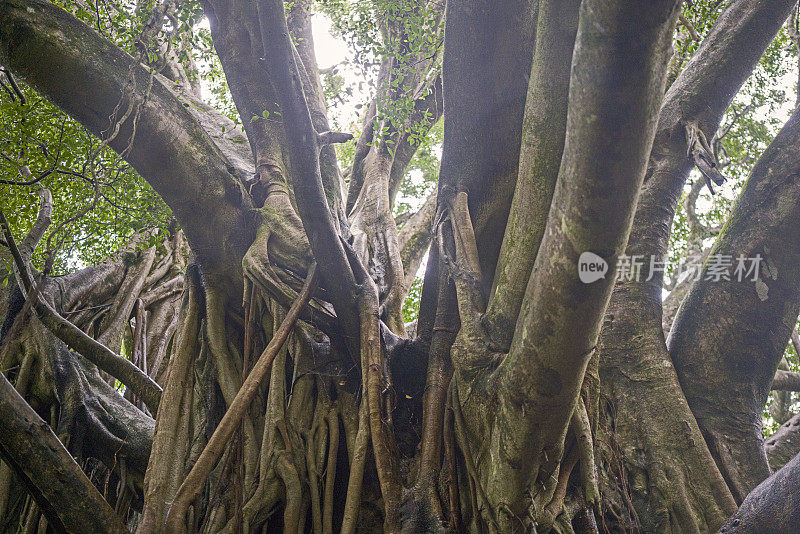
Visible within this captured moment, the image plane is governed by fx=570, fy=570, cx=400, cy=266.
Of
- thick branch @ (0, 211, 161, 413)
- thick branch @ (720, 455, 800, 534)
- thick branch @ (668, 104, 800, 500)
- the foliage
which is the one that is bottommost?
thick branch @ (720, 455, 800, 534)

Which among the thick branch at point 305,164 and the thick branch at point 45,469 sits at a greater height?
the thick branch at point 305,164

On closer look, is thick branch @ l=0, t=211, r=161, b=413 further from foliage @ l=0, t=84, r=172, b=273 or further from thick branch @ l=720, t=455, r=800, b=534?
thick branch @ l=720, t=455, r=800, b=534

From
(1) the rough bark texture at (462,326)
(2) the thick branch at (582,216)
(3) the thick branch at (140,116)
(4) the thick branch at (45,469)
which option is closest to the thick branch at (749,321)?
(1) the rough bark texture at (462,326)

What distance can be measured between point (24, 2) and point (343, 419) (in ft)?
8.22

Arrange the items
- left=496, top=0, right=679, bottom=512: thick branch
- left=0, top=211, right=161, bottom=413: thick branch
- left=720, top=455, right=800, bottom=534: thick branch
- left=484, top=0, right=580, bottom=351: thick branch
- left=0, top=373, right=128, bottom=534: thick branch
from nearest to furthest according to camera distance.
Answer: left=496, top=0, right=679, bottom=512: thick branch
left=720, top=455, right=800, bottom=534: thick branch
left=0, top=373, right=128, bottom=534: thick branch
left=484, top=0, right=580, bottom=351: thick branch
left=0, top=211, right=161, bottom=413: thick branch

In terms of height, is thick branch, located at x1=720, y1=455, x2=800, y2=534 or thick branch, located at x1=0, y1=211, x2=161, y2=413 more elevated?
thick branch, located at x1=0, y1=211, x2=161, y2=413

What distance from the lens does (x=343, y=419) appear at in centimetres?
290

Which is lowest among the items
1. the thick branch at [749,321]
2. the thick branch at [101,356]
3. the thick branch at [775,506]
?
the thick branch at [775,506]

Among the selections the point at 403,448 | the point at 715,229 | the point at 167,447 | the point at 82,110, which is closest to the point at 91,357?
the point at 167,447

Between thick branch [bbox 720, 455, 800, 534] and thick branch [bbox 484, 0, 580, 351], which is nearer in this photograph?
thick branch [bbox 720, 455, 800, 534]

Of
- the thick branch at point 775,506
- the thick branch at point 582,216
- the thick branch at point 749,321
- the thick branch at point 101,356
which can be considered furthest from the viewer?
the thick branch at point 101,356

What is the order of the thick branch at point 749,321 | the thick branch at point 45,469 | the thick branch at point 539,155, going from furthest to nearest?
the thick branch at point 749,321, the thick branch at point 539,155, the thick branch at point 45,469

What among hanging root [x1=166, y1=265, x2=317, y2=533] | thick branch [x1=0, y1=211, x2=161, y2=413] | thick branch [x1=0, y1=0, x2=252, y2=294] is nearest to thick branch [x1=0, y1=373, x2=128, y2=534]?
hanging root [x1=166, y1=265, x2=317, y2=533]

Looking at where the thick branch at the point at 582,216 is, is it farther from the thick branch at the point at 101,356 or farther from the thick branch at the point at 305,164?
the thick branch at the point at 101,356
